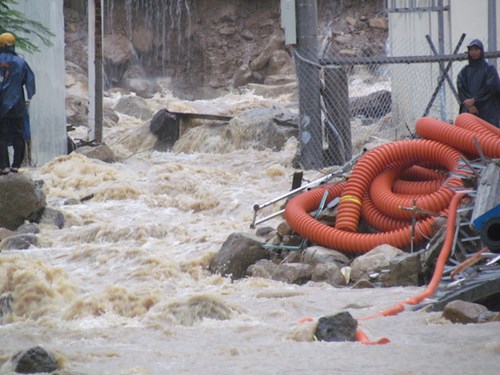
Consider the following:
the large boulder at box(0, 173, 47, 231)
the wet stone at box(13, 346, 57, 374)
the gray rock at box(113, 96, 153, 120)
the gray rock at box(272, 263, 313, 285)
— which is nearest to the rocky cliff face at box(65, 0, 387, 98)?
the gray rock at box(113, 96, 153, 120)

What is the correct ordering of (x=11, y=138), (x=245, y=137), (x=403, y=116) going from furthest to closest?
(x=245, y=137) < (x=403, y=116) < (x=11, y=138)

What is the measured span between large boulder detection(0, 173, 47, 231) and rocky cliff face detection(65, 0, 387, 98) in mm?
23497

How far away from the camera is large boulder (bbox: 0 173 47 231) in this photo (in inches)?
446

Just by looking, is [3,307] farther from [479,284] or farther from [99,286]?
[479,284]

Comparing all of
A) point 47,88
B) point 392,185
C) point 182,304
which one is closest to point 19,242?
point 182,304

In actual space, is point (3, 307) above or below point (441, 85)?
below

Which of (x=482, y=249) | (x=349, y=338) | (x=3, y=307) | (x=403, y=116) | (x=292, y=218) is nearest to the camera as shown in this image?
(x=349, y=338)

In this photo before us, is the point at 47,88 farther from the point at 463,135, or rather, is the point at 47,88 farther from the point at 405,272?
the point at 405,272

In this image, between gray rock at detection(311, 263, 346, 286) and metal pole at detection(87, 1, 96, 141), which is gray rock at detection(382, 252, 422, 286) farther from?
metal pole at detection(87, 1, 96, 141)

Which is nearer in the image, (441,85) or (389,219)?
(389,219)

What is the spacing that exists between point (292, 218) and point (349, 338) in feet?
12.2

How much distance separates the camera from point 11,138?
12.0 metres

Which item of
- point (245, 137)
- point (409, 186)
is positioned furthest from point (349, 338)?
point (245, 137)

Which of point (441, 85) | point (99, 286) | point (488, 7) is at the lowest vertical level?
point (99, 286)
